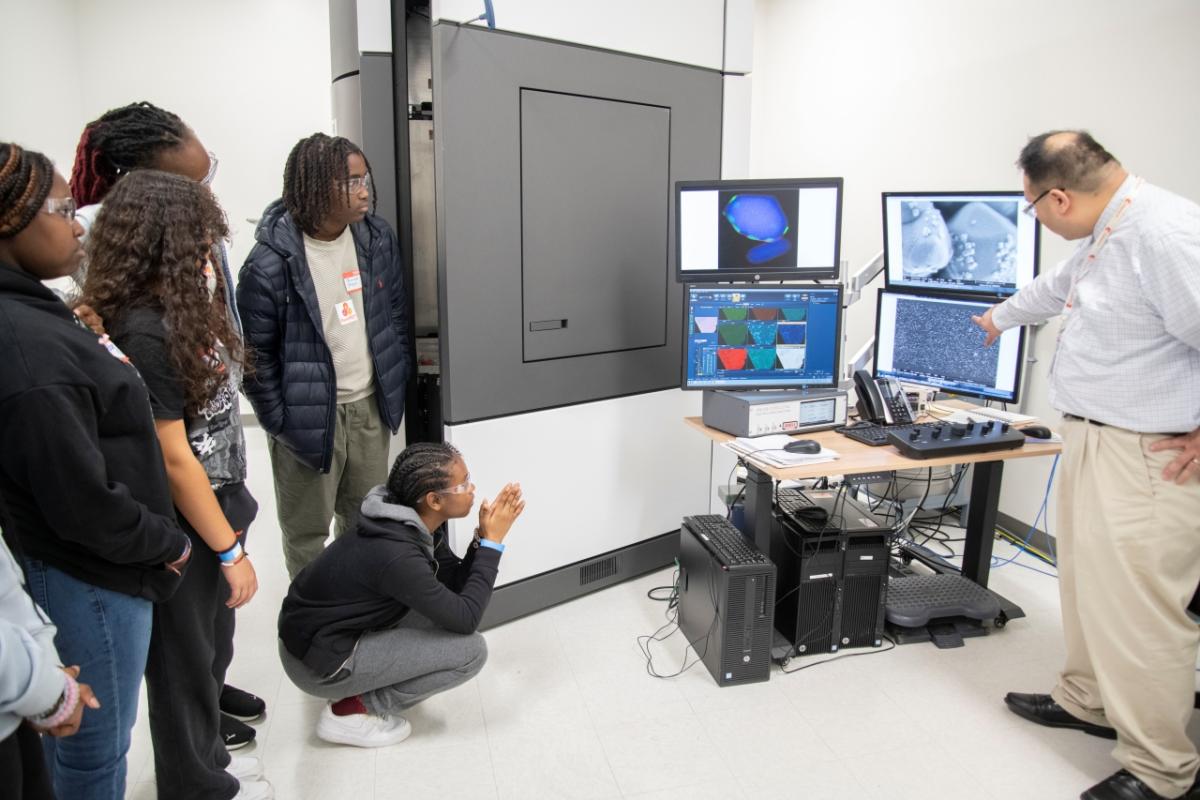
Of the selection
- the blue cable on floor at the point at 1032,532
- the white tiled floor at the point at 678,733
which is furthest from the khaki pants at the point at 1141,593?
the blue cable on floor at the point at 1032,532

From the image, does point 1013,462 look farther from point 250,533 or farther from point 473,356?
point 250,533

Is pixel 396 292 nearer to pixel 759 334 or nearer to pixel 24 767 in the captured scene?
pixel 759 334

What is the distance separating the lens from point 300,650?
1.97 m

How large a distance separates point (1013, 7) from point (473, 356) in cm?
256

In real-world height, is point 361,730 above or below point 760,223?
below

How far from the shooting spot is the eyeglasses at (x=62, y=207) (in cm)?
119

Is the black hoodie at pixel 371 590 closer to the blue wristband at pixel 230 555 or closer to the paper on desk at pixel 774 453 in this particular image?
the blue wristband at pixel 230 555

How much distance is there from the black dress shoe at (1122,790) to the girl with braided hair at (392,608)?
1.47 meters

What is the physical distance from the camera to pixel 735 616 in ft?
7.68

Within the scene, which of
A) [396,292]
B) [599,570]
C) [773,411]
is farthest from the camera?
[599,570]

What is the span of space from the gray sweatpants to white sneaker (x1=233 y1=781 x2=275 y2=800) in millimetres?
228

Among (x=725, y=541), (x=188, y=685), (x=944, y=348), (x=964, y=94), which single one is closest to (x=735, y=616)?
(x=725, y=541)

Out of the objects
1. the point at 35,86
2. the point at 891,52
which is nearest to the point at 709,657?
the point at 891,52

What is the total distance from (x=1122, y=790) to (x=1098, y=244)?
1.25m
